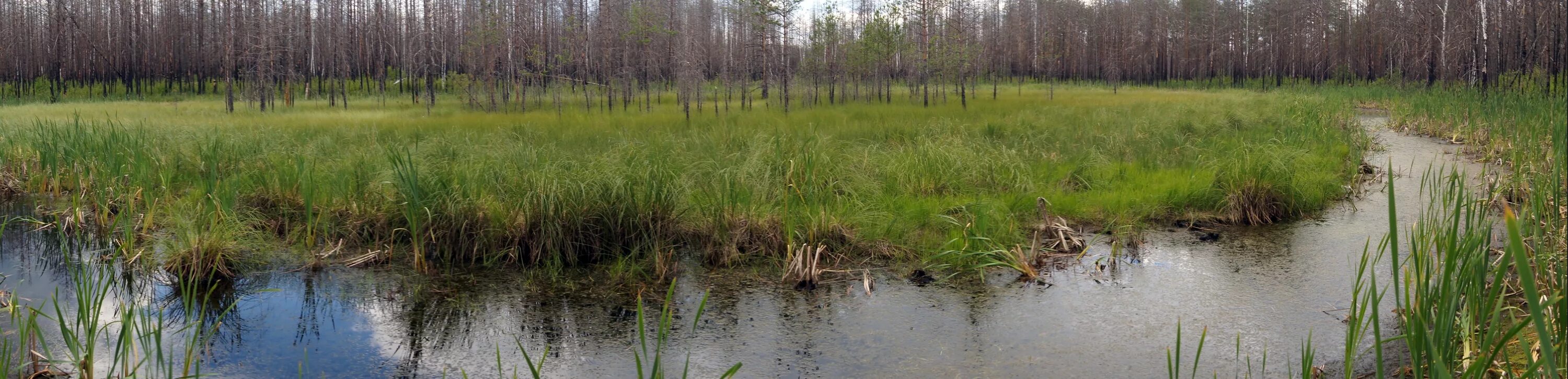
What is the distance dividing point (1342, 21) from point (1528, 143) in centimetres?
4666

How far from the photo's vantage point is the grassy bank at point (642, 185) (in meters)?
6.23

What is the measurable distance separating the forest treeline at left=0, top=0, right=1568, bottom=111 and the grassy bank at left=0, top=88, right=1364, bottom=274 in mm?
7604

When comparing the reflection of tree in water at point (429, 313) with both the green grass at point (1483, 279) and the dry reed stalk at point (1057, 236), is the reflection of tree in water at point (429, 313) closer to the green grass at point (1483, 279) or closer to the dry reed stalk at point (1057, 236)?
the green grass at point (1483, 279)

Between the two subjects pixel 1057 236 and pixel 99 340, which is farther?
pixel 1057 236

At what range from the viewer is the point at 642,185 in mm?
6500

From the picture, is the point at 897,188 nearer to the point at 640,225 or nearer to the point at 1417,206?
the point at 640,225

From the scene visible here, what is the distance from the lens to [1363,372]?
157 inches

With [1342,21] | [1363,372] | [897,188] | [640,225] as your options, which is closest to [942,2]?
[897,188]

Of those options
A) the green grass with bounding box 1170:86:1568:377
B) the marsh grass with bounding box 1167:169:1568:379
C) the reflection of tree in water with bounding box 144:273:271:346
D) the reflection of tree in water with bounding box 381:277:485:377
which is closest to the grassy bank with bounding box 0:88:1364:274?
A: the reflection of tree in water with bounding box 144:273:271:346

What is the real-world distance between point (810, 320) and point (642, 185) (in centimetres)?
204

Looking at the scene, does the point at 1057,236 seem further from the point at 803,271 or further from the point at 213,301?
the point at 213,301

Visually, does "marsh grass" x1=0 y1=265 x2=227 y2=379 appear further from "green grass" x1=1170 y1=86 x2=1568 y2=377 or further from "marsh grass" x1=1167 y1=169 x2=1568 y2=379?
"green grass" x1=1170 y1=86 x2=1568 y2=377

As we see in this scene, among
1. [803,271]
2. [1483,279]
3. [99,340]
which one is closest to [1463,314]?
[1483,279]

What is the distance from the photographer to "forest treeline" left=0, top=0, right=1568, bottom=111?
2483 centimetres
